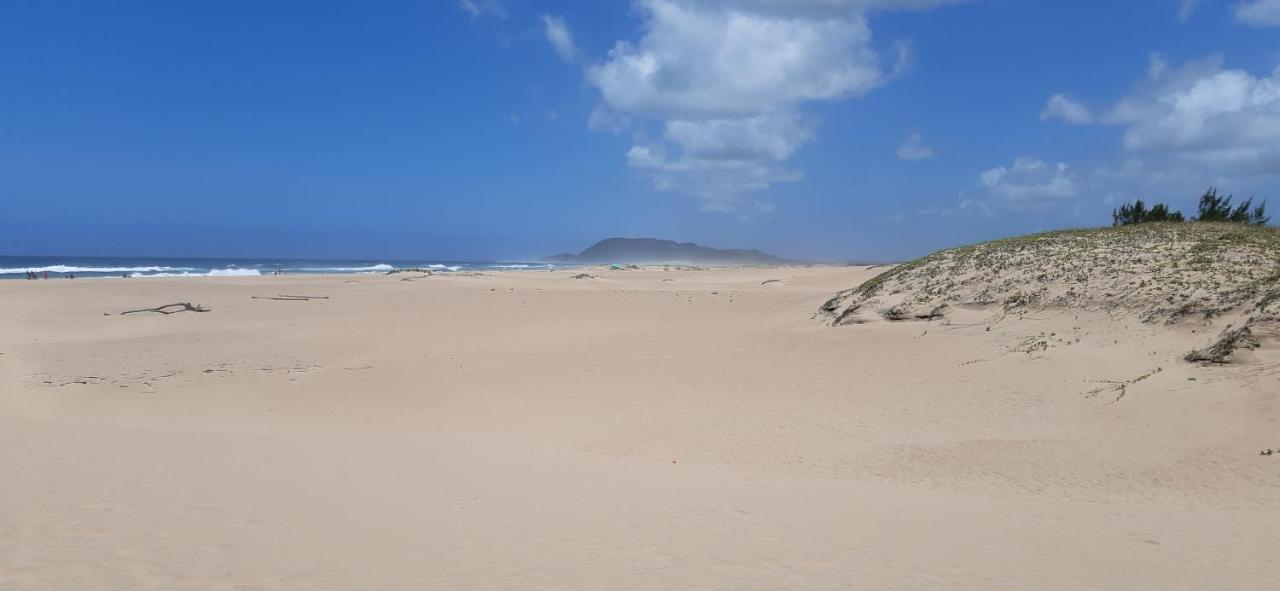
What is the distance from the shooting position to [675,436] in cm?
1010

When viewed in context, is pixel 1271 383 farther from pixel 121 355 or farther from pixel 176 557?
pixel 121 355

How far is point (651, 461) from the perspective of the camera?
891 cm

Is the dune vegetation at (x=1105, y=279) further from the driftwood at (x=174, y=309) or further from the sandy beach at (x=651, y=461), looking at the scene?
the driftwood at (x=174, y=309)

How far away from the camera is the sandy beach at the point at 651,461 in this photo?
5.15 m

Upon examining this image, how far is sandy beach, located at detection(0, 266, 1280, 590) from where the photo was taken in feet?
16.9

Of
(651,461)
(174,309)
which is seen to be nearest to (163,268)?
(174,309)

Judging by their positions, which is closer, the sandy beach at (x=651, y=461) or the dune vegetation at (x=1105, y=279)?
the sandy beach at (x=651, y=461)

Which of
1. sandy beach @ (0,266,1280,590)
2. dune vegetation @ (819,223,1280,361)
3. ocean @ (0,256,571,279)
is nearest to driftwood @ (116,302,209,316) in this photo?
sandy beach @ (0,266,1280,590)

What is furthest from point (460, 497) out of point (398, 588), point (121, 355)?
point (121, 355)

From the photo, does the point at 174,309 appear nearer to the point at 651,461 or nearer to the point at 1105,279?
the point at 651,461

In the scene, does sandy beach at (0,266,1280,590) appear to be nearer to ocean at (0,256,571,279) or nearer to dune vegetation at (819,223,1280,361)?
dune vegetation at (819,223,1280,361)

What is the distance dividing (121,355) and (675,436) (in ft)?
44.7

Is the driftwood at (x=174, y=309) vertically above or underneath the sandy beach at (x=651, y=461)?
above

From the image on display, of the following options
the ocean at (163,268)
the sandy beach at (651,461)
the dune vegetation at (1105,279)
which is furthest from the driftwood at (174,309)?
the ocean at (163,268)
